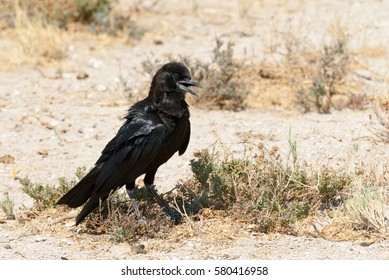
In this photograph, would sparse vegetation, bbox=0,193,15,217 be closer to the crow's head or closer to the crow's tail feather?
the crow's tail feather

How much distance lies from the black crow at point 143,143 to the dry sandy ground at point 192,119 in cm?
33

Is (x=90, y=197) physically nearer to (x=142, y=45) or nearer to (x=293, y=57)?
(x=293, y=57)

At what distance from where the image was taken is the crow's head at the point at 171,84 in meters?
6.34

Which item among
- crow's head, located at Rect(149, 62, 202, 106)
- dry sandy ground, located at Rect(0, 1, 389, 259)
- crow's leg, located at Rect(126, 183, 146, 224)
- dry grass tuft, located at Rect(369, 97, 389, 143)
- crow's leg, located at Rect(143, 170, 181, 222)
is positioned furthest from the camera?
dry grass tuft, located at Rect(369, 97, 389, 143)

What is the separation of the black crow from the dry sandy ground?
330 millimetres

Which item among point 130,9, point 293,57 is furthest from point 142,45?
point 293,57

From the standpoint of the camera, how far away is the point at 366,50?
10.8 meters

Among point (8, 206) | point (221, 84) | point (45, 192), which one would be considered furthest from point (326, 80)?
point (8, 206)

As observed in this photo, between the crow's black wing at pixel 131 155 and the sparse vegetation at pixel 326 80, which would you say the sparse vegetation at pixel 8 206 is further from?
the sparse vegetation at pixel 326 80

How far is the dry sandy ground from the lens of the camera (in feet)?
19.4

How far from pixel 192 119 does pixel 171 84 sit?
8.20ft

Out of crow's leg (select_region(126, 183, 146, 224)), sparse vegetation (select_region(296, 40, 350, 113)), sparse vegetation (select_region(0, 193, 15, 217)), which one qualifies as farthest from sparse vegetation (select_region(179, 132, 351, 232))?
sparse vegetation (select_region(296, 40, 350, 113))

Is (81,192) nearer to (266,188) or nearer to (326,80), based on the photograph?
(266,188)

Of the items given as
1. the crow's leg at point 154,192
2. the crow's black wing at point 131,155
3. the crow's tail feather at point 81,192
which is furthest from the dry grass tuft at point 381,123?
the crow's tail feather at point 81,192
